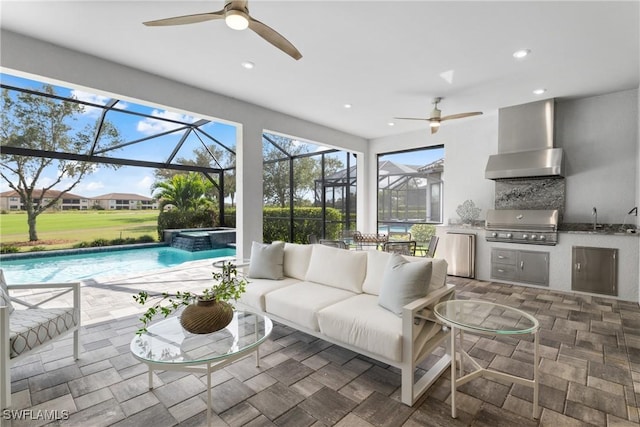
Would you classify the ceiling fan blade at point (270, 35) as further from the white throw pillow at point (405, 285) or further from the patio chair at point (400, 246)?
the patio chair at point (400, 246)

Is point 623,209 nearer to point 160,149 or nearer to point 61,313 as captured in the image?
point 61,313

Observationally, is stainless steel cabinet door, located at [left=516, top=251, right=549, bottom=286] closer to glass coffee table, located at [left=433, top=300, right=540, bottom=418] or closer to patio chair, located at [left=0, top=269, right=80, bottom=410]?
glass coffee table, located at [left=433, top=300, right=540, bottom=418]

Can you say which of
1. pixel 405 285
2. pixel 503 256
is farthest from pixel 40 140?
pixel 503 256

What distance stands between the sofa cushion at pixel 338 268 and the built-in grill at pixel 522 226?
3.38 m

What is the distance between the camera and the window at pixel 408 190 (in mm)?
7184

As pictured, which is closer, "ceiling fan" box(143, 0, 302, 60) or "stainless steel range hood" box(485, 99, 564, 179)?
"ceiling fan" box(143, 0, 302, 60)

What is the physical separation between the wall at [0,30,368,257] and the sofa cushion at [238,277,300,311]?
1.69 meters

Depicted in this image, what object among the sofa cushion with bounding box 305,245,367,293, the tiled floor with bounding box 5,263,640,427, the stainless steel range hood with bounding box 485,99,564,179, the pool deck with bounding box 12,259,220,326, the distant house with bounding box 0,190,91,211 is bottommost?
the tiled floor with bounding box 5,263,640,427

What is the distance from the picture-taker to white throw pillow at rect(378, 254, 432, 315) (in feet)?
7.29

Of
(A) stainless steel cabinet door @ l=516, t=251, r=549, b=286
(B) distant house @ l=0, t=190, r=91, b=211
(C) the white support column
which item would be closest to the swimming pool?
(B) distant house @ l=0, t=190, r=91, b=211

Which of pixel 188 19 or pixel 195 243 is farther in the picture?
pixel 195 243

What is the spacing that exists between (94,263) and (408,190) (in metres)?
8.65

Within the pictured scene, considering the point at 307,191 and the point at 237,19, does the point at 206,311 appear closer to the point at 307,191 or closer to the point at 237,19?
the point at 237,19

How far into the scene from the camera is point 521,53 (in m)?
3.24
